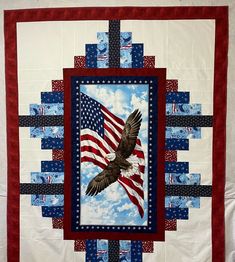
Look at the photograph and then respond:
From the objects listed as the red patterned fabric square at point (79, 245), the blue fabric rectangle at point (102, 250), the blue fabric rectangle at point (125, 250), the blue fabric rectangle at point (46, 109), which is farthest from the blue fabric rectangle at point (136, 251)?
the blue fabric rectangle at point (46, 109)

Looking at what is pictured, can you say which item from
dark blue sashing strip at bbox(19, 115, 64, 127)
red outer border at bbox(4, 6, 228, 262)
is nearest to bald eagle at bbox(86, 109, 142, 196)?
dark blue sashing strip at bbox(19, 115, 64, 127)

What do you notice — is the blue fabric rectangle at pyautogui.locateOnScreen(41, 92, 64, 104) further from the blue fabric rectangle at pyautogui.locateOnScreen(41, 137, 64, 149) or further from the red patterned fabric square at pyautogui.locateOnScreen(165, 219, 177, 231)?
the red patterned fabric square at pyautogui.locateOnScreen(165, 219, 177, 231)

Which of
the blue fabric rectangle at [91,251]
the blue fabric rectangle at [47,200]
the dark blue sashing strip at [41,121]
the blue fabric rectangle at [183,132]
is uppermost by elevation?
the dark blue sashing strip at [41,121]

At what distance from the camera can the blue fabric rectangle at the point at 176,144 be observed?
1.64 meters

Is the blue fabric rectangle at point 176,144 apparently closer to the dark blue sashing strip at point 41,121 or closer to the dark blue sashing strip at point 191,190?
the dark blue sashing strip at point 191,190

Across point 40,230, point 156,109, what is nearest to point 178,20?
point 156,109

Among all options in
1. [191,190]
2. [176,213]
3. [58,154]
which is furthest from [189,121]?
[58,154]

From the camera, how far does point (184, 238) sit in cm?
165

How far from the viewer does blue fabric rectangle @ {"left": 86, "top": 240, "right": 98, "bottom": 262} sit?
168cm

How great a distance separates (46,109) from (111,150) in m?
0.43

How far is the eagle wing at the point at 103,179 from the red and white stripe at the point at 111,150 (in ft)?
0.09

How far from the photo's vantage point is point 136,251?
5.47ft

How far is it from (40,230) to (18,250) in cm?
17

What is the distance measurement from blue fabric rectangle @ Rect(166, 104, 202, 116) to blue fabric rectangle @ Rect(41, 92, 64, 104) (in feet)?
1.94
